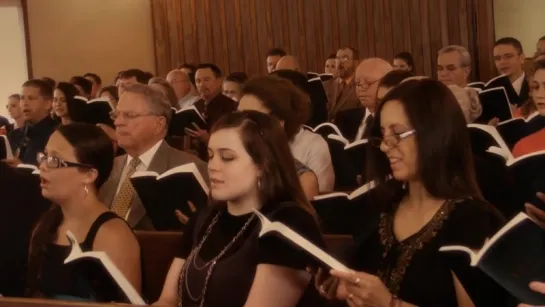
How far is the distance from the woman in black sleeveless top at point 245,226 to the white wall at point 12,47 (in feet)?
30.2

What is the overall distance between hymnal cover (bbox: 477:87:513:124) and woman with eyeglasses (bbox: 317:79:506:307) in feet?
10.8

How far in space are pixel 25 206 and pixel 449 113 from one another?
1991 millimetres

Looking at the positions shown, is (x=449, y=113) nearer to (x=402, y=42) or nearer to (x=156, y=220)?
(x=156, y=220)

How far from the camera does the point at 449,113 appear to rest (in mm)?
2555

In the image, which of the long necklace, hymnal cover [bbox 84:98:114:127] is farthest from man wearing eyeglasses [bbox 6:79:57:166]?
the long necklace

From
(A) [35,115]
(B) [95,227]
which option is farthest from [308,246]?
(A) [35,115]

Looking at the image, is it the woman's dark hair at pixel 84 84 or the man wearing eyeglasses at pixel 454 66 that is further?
the woman's dark hair at pixel 84 84

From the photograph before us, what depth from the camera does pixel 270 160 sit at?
2811mm

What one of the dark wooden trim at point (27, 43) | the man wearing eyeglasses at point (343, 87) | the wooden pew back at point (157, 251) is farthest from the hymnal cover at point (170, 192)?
the dark wooden trim at point (27, 43)

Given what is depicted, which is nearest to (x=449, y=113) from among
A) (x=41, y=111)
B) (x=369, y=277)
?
(x=369, y=277)

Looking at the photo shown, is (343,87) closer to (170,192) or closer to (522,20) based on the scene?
(522,20)

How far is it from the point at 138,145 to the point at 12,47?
7.99 meters

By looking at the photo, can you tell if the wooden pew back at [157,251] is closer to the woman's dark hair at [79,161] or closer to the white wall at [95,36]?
the woman's dark hair at [79,161]

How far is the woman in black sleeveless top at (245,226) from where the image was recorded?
8.57 ft
